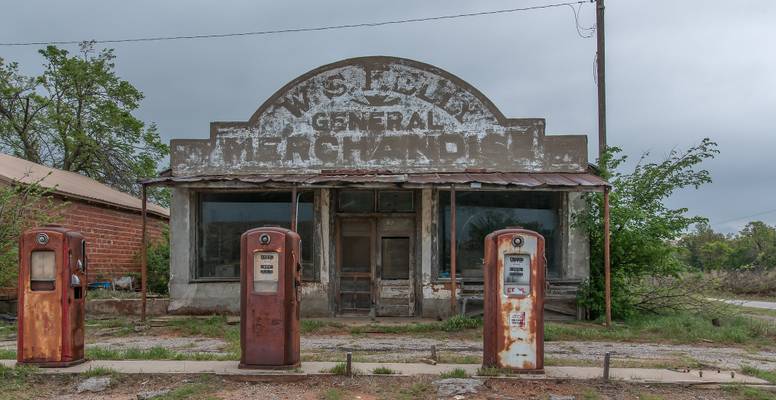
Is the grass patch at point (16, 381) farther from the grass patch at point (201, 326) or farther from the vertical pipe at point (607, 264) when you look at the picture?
the vertical pipe at point (607, 264)

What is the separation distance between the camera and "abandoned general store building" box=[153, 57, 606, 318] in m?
14.2

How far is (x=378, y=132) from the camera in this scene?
14.5m

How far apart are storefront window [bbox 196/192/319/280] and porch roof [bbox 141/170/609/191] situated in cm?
73

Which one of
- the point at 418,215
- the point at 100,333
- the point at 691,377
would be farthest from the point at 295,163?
the point at 691,377

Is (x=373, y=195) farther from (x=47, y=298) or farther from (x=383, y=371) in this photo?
(x=47, y=298)

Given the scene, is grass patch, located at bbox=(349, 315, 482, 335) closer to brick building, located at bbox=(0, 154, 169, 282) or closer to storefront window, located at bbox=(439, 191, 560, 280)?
storefront window, located at bbox=(439, 191, 560, 280)

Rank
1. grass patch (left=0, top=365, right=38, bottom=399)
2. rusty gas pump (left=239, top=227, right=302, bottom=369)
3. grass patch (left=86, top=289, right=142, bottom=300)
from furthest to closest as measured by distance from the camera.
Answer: grass patch (left=86, top=289, right=142, bottom=300)
rusty gas pump (left=239, top=227, right=302, bottom=369)
grass patch (left=0, top=365, right=38, bottom=399)

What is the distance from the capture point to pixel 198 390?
704cm

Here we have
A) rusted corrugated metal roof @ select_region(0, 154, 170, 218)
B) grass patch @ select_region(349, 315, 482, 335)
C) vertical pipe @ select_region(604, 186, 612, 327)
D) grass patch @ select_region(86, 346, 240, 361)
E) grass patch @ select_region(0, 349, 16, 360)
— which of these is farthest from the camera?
rusted corrugated metal roof @ select_region(0, 154, 170, 218)

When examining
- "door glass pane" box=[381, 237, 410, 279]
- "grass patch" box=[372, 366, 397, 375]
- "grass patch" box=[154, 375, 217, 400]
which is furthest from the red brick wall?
"grass patch" box=[372, 366, 397, 375]

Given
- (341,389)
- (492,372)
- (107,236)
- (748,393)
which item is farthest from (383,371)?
(107,236)

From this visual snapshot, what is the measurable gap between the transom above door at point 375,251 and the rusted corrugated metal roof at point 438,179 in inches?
29.7

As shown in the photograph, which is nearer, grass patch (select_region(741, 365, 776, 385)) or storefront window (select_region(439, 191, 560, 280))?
grass patch (select_region(741, 365, 776, 385))

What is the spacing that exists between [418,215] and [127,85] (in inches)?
754
